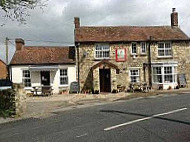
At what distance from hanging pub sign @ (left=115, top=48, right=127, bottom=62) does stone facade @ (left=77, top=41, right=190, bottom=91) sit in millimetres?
282

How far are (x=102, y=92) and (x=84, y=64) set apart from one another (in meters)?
3.42

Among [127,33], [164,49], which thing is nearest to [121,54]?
[127,33]

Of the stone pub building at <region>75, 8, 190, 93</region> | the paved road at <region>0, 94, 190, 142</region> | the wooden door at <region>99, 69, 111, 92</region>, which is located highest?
the stone pub building at <region>75, 8, 190, 93</region>

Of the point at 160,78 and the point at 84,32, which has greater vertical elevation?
the point at 84,32

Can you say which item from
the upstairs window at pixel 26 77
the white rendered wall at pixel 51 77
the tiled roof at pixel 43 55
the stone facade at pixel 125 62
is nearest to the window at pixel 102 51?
the stone facade at pixel 125 62

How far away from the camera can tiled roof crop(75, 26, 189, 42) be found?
32250 millimetres

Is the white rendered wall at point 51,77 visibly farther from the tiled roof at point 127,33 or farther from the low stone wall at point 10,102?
the low stone wall at point 10,102

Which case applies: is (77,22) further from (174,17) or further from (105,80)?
(174,17)

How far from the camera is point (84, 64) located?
31.2 m

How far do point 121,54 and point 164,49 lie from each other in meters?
4.83

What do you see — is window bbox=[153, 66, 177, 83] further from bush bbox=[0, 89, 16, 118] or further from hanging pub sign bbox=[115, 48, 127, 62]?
bush bbox=[0, 89, 16, 118]

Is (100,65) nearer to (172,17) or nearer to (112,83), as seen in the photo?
(112,83)

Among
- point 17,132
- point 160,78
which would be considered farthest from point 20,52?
point 17,132

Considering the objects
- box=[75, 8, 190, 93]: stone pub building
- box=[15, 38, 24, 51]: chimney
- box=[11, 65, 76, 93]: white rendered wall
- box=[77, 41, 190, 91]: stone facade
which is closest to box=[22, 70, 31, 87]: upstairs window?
box=[11, 65, 76, 93]: white rendered wall
